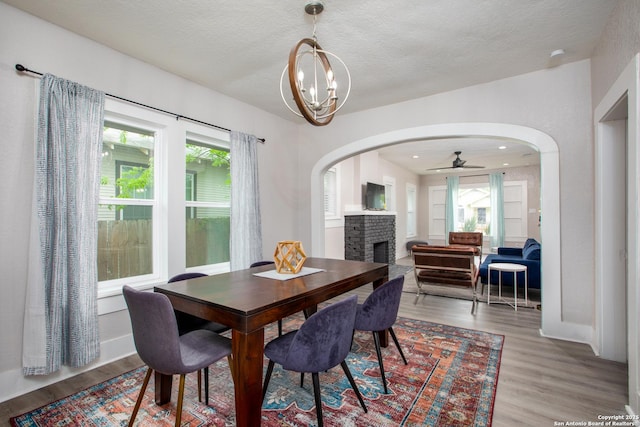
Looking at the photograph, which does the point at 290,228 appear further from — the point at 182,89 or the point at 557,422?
the point at 557,422

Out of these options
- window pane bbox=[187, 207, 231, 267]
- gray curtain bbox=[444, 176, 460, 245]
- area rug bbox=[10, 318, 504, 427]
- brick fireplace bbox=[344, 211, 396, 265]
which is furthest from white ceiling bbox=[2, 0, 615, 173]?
gray curtain bbox=[444, 176, 460, 245]

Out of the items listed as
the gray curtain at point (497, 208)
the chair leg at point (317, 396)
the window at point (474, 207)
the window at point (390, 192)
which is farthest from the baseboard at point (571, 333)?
the window at point (474, 207)

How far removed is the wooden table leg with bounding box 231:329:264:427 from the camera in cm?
147

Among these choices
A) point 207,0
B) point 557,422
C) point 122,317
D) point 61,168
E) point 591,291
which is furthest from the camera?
point 591,291

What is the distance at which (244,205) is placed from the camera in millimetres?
3660

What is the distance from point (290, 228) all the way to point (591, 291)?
3.55m

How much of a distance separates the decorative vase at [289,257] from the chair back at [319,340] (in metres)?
0.81

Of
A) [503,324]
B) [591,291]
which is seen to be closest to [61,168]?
[503,324]

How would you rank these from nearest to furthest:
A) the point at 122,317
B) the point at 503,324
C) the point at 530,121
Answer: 1. the point at 122,317
2. the point at 530,121
3. the point at 503,324

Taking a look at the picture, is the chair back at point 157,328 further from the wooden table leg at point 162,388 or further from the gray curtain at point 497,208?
the gray curtain at point 497,208

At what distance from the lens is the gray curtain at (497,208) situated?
29.7ft

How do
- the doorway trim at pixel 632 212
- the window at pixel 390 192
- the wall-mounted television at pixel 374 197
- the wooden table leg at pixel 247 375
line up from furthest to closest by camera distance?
the window at pixel 390 192, the wall-mounted television at pixel 374 197, the doorway trim at pixel 632 212, the wooden table leg at pixel 247 375

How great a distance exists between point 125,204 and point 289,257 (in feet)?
5.57

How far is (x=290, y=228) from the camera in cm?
462
